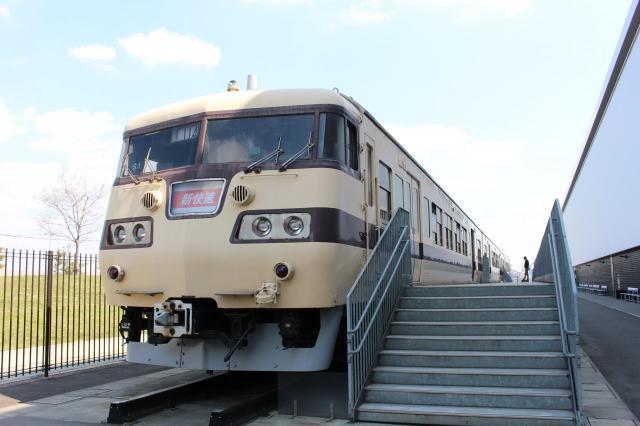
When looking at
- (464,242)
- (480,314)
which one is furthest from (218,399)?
(464,242)

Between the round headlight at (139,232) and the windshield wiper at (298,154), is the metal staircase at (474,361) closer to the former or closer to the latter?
the windshield wiper at (298,154)

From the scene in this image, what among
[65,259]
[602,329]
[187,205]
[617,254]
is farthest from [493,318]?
[617,254]

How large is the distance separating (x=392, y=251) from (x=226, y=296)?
2858 mm

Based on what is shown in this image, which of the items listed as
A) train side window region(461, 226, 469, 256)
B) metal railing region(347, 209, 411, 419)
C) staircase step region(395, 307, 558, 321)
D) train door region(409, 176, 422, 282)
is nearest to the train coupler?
metal railing region(347, 209, 411, 419)

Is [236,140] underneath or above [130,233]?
above

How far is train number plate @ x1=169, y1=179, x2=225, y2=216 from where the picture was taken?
6.47 m

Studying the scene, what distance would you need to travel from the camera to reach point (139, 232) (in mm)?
6844

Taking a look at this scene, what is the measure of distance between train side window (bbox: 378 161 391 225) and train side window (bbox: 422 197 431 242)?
2977 mm

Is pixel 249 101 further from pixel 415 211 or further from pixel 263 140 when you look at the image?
pixel 415 211

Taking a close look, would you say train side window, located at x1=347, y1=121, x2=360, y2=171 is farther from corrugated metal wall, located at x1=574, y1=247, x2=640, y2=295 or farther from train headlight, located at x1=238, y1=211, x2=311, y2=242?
corrugated metal wall, located at x1=574, y1=247, x2=640, y2=295

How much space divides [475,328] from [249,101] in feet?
13.5

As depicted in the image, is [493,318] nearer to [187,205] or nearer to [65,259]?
[187,205]

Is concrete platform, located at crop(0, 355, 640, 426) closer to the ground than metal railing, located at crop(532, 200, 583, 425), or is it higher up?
closer to the ground

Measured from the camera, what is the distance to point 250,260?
6164mm
